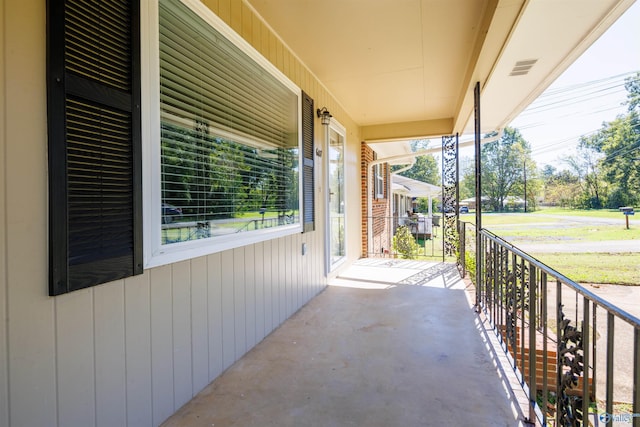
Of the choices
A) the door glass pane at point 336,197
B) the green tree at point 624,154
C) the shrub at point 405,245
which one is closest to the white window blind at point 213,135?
the door glass pane at point 336,197

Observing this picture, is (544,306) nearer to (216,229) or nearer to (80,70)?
(216,229)

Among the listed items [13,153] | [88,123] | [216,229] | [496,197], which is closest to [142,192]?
[88,123]

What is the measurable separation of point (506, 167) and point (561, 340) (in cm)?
853

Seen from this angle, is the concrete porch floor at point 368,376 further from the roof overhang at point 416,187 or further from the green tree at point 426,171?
the green tree at point 426,171

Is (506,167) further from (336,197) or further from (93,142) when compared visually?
(93,142)

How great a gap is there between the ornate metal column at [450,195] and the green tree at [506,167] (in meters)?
0.84

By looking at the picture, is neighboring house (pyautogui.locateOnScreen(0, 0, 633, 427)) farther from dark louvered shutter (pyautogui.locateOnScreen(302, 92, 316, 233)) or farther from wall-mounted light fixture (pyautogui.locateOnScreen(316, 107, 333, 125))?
wall-mounted light fixture (pyautogui.locateOnScreen(316, 107, 333, 125))

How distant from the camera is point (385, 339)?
2604 millimetres

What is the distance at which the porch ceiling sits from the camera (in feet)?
7.13

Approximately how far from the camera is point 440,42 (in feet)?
9.73

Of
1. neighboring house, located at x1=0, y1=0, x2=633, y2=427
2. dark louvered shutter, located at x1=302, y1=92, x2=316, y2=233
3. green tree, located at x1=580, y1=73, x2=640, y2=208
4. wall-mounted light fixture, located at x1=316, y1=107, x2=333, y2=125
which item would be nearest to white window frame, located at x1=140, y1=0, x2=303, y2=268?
neighboring house, located at x1=0, y1=0, x2=633, y2=427

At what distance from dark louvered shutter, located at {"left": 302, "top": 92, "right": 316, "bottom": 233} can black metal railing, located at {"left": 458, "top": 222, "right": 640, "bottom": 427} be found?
1784 mm

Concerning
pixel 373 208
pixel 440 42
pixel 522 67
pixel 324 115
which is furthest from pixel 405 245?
pixel 440 42

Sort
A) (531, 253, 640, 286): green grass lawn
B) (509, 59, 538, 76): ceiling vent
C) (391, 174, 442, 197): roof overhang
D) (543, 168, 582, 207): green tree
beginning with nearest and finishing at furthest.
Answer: (509, 59, 538, 76): ceiling vent
(531, 253, 640, 286): green grass lawn
(543, 168, 582, 207): green tree
(391, 174, 442, 197): roof overhang
